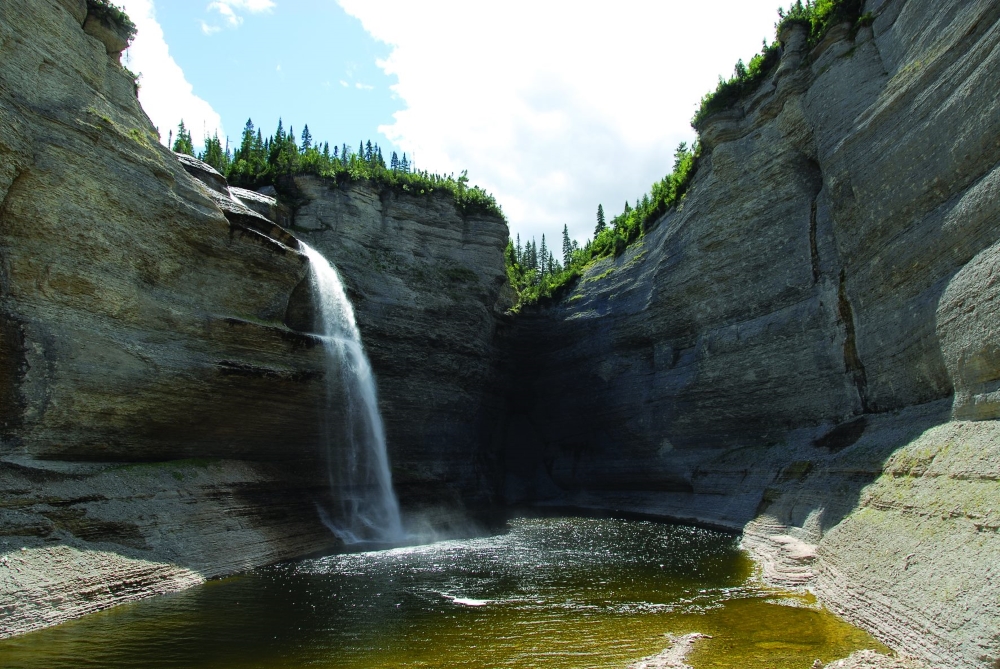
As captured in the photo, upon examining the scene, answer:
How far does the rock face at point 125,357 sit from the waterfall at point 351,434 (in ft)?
2.24

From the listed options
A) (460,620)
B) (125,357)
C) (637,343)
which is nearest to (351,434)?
(125,357)

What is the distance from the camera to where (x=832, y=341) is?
2134 cm

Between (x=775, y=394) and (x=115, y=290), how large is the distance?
22.1 meters

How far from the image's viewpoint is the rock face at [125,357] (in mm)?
13531

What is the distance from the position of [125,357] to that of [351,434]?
30.0 ft

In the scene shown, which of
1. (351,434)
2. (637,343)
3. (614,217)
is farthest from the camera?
(614,217)

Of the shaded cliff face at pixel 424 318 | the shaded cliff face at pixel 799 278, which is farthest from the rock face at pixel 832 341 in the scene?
the shaded cliff face at pixel 424 318

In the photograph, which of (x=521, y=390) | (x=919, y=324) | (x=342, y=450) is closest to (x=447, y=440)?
(x=342, y=450)

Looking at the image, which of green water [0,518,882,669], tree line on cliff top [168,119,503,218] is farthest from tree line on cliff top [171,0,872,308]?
green water [0,518,882,669]

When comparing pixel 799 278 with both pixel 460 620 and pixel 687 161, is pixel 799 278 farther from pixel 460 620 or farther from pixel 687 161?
pixel 460 620

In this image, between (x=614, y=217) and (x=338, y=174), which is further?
(x=614, y=217)

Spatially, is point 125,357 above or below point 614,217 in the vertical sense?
below

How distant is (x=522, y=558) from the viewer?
1733 centimetres

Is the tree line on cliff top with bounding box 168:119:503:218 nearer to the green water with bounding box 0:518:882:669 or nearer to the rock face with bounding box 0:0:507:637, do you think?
the rock face with bounding box 0:0:507:637
